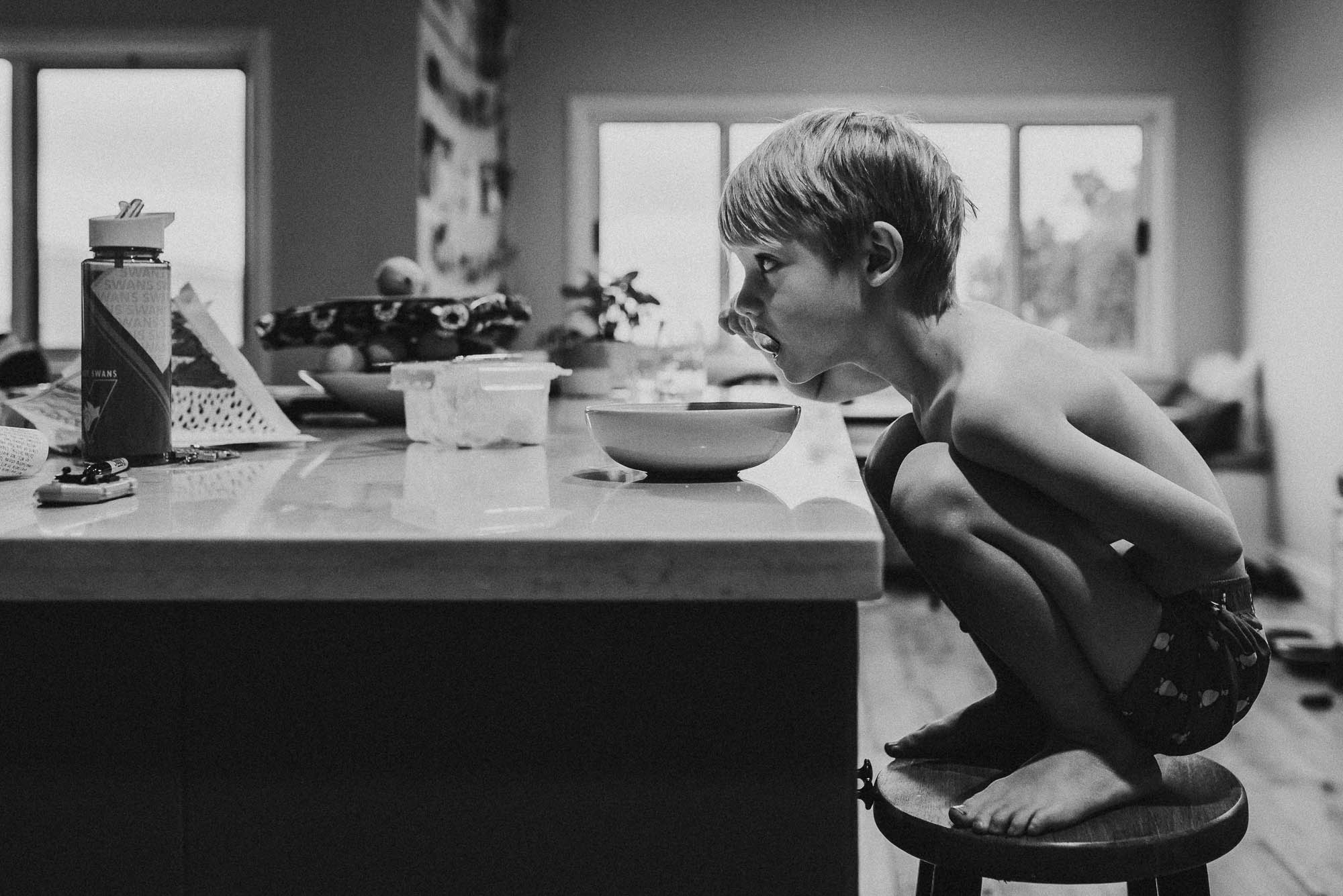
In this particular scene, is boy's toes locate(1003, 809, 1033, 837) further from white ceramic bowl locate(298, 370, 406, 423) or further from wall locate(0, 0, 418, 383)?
wall locate(0, 0, 418, 383)

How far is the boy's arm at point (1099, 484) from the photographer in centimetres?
77

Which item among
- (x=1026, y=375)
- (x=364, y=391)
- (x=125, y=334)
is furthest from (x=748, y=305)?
(x=364, y=391)

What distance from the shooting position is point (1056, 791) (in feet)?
2.59

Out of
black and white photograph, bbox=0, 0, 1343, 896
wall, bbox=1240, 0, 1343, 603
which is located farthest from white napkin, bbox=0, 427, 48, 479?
wall, bbox=1240, 0, 1343, 603

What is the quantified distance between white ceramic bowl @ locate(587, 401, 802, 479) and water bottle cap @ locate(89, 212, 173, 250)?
0.37m

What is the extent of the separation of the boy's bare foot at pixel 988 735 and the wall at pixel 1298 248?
4.07 metres

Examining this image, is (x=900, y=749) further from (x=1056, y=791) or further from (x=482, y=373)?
(x=482, y=373)

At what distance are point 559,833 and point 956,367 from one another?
1.40ft

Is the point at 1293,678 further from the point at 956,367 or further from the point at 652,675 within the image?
the point at 652,675

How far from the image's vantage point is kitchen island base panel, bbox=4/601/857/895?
26.7 inches

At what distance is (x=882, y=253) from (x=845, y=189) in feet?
0.17

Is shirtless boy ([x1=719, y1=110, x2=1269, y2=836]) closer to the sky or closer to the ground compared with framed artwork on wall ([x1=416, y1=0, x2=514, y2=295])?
closer to the ground

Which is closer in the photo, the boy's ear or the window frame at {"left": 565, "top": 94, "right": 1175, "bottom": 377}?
the boy's ear

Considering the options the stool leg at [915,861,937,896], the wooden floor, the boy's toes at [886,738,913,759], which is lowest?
the wooden floor
